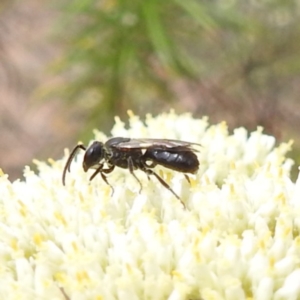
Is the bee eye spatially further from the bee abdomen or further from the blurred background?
the blurred background

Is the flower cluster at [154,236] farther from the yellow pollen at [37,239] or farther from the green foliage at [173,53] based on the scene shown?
the green foliage at [173,53]

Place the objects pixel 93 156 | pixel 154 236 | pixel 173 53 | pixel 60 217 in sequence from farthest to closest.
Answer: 1. pixel 173 53
2. pixel 93 156
3. pixel 60 217
4. pixel 154 236

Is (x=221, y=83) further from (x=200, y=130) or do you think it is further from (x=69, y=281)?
(x=69, y=281)

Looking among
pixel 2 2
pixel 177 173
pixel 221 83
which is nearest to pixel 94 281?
pixel 177 173

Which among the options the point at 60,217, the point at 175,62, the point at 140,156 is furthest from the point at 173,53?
the point at 60,217

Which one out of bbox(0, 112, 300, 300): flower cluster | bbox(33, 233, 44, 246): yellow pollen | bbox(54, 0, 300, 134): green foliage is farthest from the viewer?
bbox(54, 0, 300, 134): green foliage

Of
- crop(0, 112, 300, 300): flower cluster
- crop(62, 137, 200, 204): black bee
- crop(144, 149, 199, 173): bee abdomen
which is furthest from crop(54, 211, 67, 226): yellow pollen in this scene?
crop(144, 149, 199, 173): bee abdomen

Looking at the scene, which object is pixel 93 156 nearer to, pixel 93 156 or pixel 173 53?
pixel 93 156
